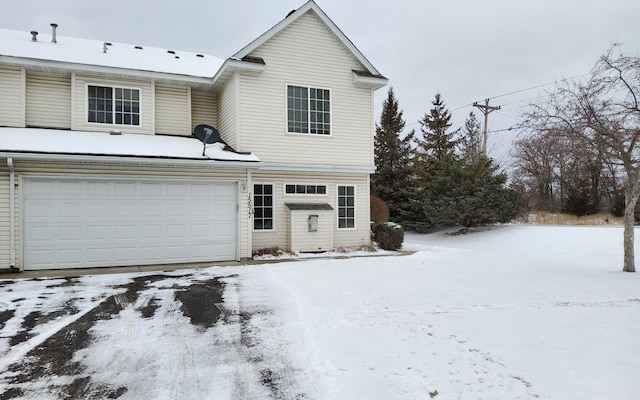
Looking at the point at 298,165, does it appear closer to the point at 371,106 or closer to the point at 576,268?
the point at 371,106

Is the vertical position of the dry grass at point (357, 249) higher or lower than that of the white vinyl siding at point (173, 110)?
lower

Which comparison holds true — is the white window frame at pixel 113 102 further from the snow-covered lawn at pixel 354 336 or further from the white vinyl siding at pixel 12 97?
the snow-covered lawn at pixel 354 336

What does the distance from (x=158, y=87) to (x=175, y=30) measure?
1968cm

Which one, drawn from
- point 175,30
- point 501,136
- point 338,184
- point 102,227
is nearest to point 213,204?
point 102,227

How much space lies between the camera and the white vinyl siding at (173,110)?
1338 centimetres

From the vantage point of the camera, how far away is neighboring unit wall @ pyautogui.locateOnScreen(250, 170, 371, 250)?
12906mm

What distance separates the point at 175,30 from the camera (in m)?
30.2

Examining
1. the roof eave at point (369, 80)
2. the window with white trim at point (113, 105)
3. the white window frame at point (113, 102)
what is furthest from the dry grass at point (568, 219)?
the window with white trim at point (113, 105)

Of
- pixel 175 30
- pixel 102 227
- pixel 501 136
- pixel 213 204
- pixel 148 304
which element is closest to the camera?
pixel 148 304

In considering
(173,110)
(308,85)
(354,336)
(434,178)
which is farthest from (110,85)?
(434,178)

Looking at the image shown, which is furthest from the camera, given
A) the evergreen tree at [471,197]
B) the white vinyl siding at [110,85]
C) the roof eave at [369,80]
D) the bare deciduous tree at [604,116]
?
the evergreen tree at [471,197]

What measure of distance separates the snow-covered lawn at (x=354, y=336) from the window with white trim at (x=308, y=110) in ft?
18.4

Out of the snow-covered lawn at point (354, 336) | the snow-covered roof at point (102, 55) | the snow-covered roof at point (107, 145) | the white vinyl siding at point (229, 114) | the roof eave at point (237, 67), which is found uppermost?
the snow-covered roof at point (102, 55)

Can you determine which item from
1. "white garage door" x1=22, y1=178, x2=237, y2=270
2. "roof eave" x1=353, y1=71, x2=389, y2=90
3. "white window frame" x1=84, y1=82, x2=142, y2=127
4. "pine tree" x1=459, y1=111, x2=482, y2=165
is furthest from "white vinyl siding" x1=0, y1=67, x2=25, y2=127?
"pine tree" x1=459, y1=111, x2=482, y2=165
